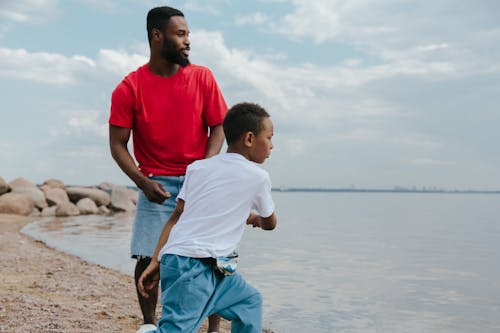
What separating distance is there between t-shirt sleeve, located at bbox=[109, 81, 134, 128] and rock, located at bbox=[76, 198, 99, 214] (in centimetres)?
2295

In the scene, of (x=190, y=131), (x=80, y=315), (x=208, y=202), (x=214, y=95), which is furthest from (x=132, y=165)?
(x=80, y=315)

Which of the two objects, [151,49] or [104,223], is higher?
[151,49]

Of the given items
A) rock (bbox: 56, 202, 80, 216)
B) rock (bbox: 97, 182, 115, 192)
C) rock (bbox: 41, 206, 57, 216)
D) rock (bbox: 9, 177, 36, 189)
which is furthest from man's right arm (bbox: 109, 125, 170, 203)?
rock (bbox: 97, 182, 115, 192)

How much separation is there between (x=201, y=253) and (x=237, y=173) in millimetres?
393

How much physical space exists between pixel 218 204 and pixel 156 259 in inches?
18.0

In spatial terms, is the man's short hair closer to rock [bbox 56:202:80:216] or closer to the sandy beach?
the sandy beach

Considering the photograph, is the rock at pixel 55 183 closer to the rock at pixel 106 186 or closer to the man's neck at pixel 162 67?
the rock at pixel 106 186

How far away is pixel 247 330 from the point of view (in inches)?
110

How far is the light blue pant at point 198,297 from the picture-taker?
267 cm

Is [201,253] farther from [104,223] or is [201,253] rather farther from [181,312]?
[104,223]

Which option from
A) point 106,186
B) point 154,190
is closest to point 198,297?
point 154,190

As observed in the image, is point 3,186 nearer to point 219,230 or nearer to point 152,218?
point 152,218

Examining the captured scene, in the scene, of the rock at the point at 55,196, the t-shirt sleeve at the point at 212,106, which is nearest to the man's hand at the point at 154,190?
the t-shirt sleeve at the point at 212,106

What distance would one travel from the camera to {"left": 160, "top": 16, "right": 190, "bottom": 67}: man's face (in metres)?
3.51
